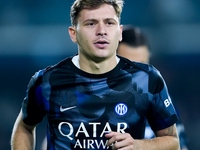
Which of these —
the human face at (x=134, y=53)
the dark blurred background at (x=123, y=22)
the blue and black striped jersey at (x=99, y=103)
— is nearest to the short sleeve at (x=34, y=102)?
the blue and black striped jersey at (x=99, y=103)

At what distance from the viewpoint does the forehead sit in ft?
7.33

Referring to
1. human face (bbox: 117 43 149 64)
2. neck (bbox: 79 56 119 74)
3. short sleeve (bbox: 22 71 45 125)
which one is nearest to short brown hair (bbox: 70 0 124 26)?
neck (bbox: 79 56 119 74)

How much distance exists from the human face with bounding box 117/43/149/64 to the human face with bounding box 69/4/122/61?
1.36 meters

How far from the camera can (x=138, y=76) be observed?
233cm

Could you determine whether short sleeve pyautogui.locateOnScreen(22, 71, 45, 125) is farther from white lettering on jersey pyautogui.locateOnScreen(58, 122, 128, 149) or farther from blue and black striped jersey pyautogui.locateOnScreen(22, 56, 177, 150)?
white lettering on jersey pyautogui.locateOnScreen(58, 122, 128, 149)

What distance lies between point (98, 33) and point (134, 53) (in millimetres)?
1563

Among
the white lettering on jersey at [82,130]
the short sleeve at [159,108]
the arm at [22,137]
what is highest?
the short sleeve at [159,108]

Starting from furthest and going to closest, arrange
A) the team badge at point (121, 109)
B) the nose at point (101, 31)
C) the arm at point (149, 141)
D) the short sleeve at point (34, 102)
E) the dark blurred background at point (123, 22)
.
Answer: the dark blurred background at point (123, 22)
the short sleeve at point (34, 102)
the team badge at point (121, 109)
the nose at point (101, 31)
the arm at point (149, 141)

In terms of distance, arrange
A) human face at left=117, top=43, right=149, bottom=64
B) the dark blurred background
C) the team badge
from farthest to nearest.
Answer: the dark blurred background
human face at left=117, top=43, right=149, bottom=64
the team badge

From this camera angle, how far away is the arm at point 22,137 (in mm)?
2457

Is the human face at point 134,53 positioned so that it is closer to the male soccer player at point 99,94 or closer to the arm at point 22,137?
the male soccer player at point 99,94

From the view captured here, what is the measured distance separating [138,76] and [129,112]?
0.26 m

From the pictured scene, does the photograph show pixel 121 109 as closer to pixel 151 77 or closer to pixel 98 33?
pixel 151 77

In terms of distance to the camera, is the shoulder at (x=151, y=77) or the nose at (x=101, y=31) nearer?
the nose at (x=101, y=31)
